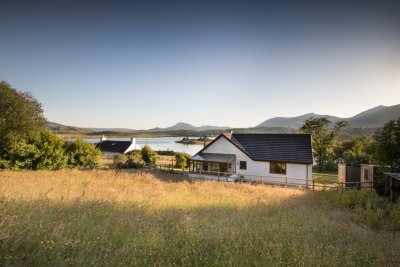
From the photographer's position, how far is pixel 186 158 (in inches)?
1604

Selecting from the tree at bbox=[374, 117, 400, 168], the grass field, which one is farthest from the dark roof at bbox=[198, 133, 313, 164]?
the grass field

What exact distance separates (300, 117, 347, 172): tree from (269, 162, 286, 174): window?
2309 cm

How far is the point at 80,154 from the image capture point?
80.7 ft

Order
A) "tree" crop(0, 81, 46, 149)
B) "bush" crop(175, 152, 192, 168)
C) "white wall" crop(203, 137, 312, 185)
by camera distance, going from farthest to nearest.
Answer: "bush" crop(175, 152, 192, 168)
"white wall" crop(203, 137, 312, 185)
"tree" crop(0, 81, 46, 149)

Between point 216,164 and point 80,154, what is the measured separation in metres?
16.4

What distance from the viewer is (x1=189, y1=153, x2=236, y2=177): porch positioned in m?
29.3

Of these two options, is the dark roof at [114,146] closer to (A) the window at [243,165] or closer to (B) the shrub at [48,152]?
(A) the window at [243,165]

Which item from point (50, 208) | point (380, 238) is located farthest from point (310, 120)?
point (50, 208)

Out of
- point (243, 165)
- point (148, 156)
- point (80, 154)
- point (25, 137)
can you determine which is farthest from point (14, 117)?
point (243, 165)

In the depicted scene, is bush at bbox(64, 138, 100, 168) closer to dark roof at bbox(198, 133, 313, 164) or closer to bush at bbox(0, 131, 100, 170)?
bush at bbox(0, 131, 100, 170)

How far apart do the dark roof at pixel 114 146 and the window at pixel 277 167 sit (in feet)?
129

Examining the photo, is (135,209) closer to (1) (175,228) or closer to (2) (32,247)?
(1) (175,228)

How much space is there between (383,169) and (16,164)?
3038 centimetres

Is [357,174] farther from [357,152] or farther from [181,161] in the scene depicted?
[181,161]
